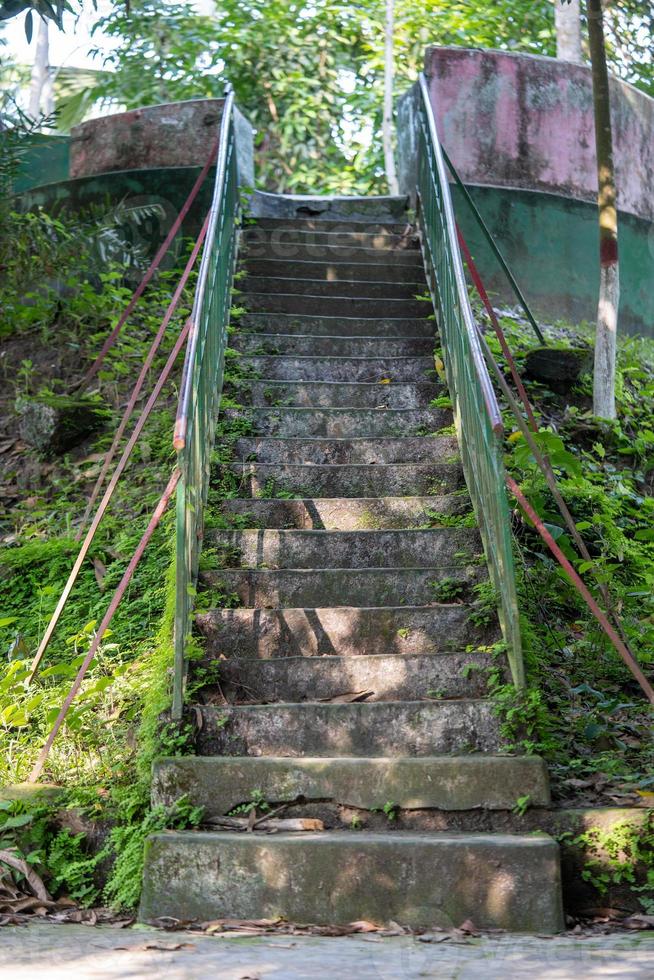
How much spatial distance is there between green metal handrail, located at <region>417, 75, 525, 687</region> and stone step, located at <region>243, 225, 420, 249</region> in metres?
0.30

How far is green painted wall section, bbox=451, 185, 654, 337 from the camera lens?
330 inches

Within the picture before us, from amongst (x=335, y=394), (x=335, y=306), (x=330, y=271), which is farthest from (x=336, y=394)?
(x=330, y=271)

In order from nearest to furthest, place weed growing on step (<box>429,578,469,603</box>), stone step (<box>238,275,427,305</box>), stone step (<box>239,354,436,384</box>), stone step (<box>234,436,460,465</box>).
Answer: weed growing on step (<box>429,578,469,603</box>) < stone step (<box>234,436,460,465</box>) < stone step (<box>239,354,436,384</box>) < stone step (<box>238,275,427,305</box>)

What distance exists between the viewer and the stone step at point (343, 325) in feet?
21.7

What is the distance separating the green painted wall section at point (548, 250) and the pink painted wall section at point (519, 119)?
14 centimetres

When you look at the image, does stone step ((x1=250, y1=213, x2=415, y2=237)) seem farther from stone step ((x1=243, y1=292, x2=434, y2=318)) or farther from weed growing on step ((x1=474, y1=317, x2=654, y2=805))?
weed growing on step ((x1=474, y1=317, x2=654, y2=805))

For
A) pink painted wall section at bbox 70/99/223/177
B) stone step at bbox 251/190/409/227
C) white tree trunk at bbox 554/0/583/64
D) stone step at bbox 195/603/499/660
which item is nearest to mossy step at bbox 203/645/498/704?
stone step at bbox 195/603/499/660

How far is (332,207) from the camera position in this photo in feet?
28.3

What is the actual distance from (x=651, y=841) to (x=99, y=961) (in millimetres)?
1749

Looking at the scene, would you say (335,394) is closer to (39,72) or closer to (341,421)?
(341,421)

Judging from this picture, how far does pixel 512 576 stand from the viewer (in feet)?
12.5

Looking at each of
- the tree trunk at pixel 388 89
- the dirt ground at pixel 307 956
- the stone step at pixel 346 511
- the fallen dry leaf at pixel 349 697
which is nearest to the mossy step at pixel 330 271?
the stone step at pixel 346 511

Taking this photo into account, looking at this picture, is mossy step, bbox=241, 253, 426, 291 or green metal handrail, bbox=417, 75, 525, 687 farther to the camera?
mossy step, bbox=241, 253, 426, 291

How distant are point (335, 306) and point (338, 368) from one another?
82 centimetres
